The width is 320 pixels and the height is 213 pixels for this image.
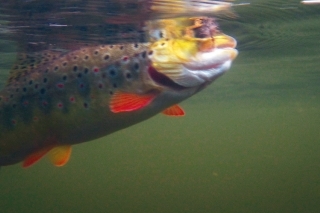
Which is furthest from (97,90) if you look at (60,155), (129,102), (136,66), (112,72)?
(60,155)

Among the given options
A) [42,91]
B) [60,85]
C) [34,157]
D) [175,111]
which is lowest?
[34,157]

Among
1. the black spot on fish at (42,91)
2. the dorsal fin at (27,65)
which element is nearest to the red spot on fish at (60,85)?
the black spot on fish at (42,91)

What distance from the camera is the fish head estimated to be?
4.37 m

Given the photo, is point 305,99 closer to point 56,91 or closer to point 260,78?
point 260,78

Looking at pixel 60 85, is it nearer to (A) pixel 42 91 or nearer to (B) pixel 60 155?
(A) pixel 42 91

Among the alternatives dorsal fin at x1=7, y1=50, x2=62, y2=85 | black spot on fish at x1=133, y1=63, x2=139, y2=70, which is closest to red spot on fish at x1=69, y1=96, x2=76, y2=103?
dorsal fin at x1=7, y1=50, x2=62, y2=85

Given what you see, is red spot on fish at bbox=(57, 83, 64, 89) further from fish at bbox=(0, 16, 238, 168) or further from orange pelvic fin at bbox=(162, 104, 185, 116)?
orange pelvic fin at bbox=(162, 104, 185, 116)

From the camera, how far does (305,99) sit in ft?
125

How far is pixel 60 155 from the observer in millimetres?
5262

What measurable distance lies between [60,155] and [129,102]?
1.58m

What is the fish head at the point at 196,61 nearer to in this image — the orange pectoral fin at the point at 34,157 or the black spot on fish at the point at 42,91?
the black spot on fish at the point at 42,91

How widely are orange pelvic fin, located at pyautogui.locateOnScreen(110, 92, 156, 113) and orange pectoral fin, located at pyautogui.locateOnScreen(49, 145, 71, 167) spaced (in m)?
1.28

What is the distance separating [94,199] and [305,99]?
82.4 ft

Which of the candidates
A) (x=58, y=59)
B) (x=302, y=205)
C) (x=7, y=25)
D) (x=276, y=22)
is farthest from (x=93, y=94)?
(x=302, y=205)
